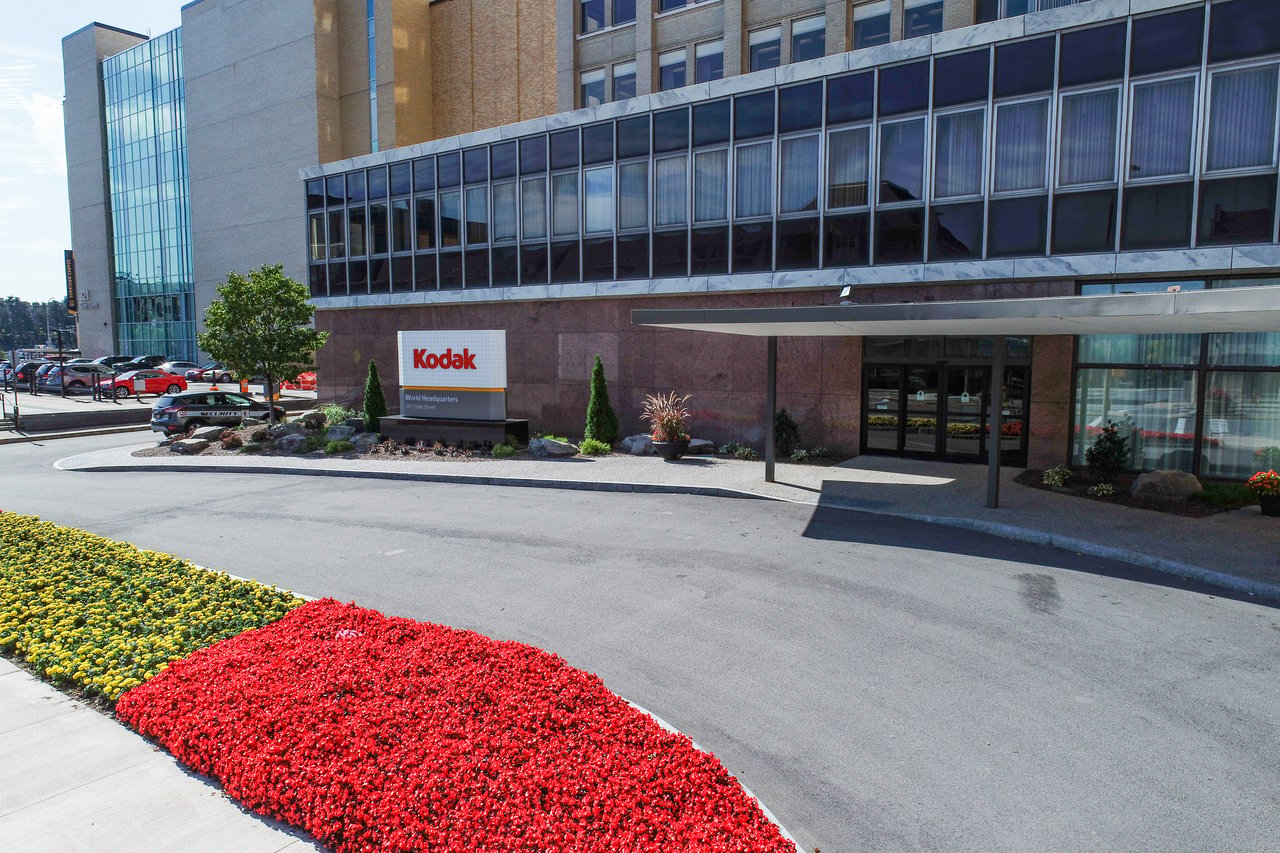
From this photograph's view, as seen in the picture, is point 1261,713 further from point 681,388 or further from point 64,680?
point 681,388

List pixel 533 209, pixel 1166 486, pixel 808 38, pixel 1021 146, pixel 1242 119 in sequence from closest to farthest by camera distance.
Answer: pixel 1166 486 < pixel 1242 119 < pixel 1021 146 < pixel 808 38 < pixel 533 209

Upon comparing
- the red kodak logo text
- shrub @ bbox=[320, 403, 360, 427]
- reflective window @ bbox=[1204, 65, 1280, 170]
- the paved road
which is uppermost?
reflective window @ bbox=[1204, 65, 1280, 170]

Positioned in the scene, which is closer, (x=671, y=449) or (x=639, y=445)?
(x=671, y=449)

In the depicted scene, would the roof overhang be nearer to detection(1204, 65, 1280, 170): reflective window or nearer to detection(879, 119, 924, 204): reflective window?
detection(879, 119, 924, 204): reflective window

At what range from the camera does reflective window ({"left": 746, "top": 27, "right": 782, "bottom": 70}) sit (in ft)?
75.8

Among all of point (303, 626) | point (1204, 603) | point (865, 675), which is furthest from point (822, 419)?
point (303, 626)

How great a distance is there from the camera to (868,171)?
60.2 ft

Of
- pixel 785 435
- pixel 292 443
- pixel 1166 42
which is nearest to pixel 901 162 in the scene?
pixel 1166 42

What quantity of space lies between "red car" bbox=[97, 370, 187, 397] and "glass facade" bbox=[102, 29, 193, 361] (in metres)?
20.0

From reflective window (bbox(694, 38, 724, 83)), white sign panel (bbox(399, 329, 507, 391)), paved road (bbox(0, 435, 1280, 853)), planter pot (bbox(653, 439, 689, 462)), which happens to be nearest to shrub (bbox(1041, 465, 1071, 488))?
paved road (bbox(0, 435, 1280, 853))

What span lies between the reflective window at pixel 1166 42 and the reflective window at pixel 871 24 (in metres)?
7.51

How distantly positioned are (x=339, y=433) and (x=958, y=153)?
61.7ft

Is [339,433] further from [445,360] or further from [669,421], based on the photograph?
[669,421]

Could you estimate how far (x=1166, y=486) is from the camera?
46.5ft
